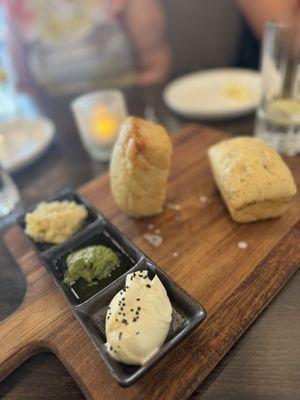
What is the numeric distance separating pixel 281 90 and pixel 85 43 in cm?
143

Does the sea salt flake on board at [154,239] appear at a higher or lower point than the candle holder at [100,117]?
lower

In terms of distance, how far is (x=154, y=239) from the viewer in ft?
3.49

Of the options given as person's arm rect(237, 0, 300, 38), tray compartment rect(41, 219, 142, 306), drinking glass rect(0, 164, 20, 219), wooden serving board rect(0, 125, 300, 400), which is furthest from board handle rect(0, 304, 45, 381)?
person's arm rect(237, 0, 300, 38)

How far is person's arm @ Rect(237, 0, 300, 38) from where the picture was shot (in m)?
1.99

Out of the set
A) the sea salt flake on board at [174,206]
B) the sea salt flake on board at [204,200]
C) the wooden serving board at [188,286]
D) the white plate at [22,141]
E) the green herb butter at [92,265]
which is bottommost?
the wooden serving board at [188,286]

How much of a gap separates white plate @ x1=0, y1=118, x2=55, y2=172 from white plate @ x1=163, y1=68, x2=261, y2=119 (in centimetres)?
67

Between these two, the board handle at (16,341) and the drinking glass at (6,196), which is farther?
the drinking glass at (6,196)

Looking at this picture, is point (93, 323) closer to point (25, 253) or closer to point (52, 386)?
point (52, 386)

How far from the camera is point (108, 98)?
147 cm

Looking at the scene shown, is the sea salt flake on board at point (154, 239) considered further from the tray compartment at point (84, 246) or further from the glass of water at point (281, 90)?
the glass of water at point (281, 90)

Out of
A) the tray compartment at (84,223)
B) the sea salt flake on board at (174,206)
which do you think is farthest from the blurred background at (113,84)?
the sea salt flake on board at (174,206)

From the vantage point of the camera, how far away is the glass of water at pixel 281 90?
1304mm

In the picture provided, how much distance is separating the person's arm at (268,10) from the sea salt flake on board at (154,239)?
5.39 ft

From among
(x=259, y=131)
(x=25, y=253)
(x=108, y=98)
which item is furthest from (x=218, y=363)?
(x=108, y=98)
